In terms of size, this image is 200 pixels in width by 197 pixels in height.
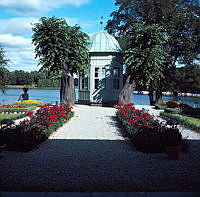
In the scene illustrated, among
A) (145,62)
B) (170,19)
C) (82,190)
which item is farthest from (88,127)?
(170,19)

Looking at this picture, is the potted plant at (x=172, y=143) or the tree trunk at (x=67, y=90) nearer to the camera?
the potted plant at (x=172, y=143)

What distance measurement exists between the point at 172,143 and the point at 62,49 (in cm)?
1186

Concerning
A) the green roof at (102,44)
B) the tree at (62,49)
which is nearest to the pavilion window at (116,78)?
Result: the green roof at (102,44)

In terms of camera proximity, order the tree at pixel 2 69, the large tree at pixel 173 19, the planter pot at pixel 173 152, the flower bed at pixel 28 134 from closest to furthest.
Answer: the planter pot at pixel 173 152
the flower bed at pixel 28 134
the tree at pixel 2 69
the large tree at pixel 173 19

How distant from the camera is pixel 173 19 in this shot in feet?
69.1

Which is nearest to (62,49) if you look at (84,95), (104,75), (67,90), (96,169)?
(67,90)

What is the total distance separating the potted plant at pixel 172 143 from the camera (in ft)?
18.6

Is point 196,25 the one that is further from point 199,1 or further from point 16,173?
point 16,173

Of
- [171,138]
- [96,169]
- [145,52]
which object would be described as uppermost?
[145,52]

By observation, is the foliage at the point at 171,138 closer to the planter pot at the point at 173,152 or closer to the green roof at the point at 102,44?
the planter pot at the point at 173,152

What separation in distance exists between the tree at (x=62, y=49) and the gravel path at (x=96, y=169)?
380 inches

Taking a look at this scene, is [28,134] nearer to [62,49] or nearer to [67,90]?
[62,49]

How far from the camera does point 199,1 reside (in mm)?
22359

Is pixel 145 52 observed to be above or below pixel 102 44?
below
